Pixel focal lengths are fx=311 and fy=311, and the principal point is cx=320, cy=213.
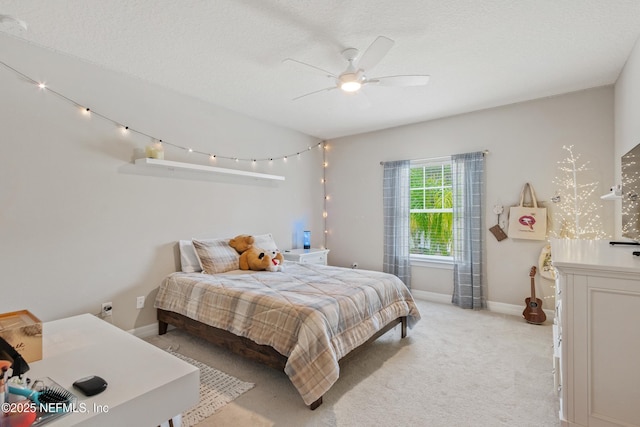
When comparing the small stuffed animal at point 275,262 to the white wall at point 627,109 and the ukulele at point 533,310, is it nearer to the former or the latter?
the ukulele at point 533,310

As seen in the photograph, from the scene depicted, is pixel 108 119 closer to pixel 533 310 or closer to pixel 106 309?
pixel 106 309

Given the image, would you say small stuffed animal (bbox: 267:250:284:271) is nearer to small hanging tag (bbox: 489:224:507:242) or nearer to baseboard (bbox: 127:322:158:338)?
baseboard (bbox: 127:322:158:338)

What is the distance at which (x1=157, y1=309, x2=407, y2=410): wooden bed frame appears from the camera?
7.24 ft

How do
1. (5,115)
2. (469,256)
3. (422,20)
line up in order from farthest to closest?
(469,256) → (5,115) → (422,20)

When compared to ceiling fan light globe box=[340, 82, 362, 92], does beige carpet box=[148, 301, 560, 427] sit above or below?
below

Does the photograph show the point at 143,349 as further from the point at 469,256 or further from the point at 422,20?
the point at 469,256

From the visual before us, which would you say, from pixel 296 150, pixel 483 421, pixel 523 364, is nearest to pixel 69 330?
pixel 483 421

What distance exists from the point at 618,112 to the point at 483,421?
127 inches

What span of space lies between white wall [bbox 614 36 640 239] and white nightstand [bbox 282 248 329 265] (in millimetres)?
3436

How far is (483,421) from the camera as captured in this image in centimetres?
189

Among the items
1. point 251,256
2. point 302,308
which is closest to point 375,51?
point 302,308

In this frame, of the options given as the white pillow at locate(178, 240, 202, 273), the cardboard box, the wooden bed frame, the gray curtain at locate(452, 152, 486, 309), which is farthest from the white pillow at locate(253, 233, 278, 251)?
the cardboard box

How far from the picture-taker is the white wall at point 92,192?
2.44 m

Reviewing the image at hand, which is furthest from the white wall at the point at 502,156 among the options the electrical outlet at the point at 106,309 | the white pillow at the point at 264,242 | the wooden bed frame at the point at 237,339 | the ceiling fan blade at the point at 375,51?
the electrical outlet at the point at 106,309
